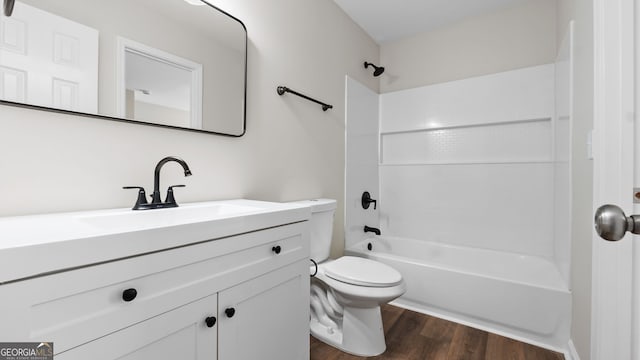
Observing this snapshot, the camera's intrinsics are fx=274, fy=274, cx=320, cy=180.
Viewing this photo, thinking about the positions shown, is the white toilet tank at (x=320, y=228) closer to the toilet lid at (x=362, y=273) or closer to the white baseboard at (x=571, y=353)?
the toilet lid at (x=362, y=273)

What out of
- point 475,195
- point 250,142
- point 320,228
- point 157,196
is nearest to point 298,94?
point 250,142

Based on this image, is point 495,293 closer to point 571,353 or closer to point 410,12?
point 571,353

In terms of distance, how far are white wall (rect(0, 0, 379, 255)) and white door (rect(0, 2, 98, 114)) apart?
0.18ft

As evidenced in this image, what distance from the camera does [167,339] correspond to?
2.39ft

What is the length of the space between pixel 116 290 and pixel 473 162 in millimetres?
2648

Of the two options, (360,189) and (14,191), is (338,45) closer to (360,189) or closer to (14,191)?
(360,189)

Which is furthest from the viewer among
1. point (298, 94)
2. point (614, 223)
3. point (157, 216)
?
point (298, 94)

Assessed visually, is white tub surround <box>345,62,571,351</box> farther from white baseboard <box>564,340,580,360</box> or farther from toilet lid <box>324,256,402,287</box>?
toilet lid <box>324,256,402,287</box>

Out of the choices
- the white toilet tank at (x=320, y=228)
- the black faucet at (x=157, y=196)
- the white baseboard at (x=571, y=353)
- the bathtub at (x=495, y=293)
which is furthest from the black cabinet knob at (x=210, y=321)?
the white baseboard at (x=571, y=353)

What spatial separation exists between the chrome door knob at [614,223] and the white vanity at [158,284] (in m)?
0.88

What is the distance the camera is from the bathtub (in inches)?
65.5

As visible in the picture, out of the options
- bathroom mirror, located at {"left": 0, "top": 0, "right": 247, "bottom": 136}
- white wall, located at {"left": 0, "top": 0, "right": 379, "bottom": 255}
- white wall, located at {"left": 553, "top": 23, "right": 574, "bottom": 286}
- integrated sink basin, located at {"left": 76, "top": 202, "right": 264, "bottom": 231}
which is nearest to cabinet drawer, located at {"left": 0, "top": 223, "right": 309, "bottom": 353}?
integrated sink basin, located at {"left": 76, "top": 202, "right": 264, "bottom": 231}

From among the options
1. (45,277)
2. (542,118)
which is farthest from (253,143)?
(542,118)

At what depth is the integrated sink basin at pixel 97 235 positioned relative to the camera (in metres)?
0.51
